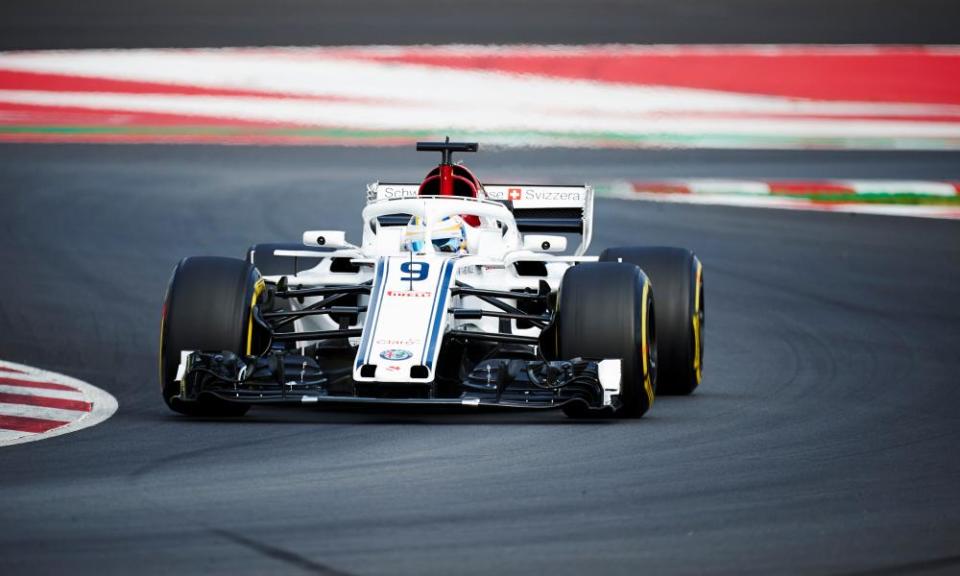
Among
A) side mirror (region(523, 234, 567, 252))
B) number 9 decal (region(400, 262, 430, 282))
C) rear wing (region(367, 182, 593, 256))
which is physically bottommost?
number 9 decal (region(400, 262, 430, 282))

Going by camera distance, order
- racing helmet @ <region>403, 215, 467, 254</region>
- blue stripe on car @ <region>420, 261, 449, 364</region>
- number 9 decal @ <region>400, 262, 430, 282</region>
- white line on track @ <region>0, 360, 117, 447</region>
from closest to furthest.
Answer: white line on track @ <region>0, 360, 117, 447</region> < blue stripe on car @ <region>420, 261, 449, 364</region> < number 9 decal @ <region>400, 262, 430, 282</region> < racing helmet @ <region>403, 215, 467, 254</region>

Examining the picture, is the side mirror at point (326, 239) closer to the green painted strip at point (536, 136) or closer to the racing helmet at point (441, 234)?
the racing helmet at point (441, 234)

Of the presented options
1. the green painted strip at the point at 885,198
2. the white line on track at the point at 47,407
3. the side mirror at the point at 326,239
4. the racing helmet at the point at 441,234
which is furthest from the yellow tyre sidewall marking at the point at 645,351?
the green painted strip at the point at 885,198

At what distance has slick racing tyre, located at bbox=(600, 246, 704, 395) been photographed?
12820 mm

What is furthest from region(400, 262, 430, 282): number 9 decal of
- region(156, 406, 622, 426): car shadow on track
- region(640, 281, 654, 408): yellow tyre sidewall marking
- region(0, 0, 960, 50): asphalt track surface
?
region(0, 0, 960, 50): asphalt track surface

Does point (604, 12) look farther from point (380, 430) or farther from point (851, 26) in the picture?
point (380, 430)

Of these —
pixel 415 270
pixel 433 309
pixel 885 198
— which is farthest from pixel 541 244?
pixel 885 198

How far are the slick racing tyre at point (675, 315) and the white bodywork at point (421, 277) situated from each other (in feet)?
1.92

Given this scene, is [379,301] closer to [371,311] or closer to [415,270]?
[371,311]

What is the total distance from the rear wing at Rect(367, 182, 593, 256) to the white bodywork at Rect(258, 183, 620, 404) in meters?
0.10

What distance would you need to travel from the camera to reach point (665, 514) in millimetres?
8164

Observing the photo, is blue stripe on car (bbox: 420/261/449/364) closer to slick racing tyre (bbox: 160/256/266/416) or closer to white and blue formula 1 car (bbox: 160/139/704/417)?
white and blue formula 1 car (bbox: 160/139/704/417)

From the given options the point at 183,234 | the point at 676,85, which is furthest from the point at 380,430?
the point at 676,85

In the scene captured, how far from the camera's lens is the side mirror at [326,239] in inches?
511
